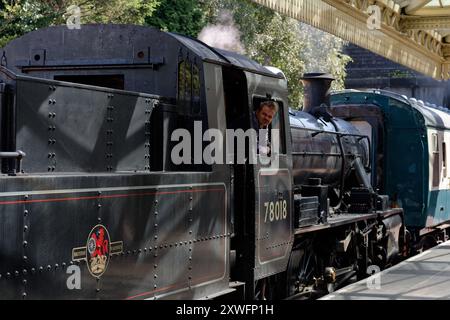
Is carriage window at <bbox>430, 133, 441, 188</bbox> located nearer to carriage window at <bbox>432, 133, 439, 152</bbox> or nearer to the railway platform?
carriage window at <bbox>432, 133, 439, 152</bbox>

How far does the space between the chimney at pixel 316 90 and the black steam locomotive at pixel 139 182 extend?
1853 millimetres

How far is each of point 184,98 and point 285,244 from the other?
7.52 feet

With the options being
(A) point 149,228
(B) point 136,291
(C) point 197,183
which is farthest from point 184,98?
(B) point 136,291

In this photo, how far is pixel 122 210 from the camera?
570 centimetres

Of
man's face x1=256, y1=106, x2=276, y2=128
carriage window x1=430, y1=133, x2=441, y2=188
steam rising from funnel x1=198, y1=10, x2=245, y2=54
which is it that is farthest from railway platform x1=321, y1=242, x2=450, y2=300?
steam rising from funnel x1=198, y1=10, x2=245, y2=54

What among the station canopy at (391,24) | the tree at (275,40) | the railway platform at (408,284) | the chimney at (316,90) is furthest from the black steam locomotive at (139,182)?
the tree at (275,40)

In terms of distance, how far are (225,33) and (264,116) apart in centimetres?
2136

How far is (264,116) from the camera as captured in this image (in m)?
7.84

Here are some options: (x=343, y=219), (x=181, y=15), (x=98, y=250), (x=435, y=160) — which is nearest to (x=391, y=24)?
(x=435, y=160)

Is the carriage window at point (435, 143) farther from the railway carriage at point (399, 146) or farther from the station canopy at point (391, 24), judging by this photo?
the station canopy at point (391, 24)

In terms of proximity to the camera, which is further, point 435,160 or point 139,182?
point 435,160

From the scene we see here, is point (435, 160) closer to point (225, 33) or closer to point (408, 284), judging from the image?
point (408, 284)

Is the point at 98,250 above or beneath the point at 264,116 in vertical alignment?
beneath

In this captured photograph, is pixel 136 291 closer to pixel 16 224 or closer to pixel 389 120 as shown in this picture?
pixel 16 224
